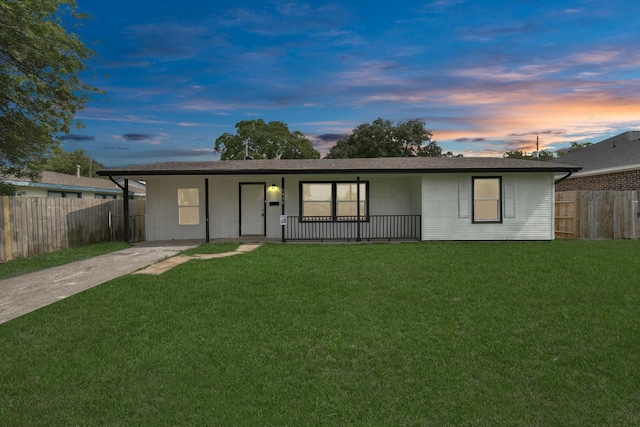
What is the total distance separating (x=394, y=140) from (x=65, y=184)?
81.1 feet

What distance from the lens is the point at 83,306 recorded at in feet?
18.3

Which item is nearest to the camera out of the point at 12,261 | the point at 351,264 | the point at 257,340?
the point at 257,340

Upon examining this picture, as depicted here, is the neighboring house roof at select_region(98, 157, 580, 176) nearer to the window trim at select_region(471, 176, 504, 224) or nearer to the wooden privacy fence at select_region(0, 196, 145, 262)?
the window trim at select_region(471, 176, 504, 224)

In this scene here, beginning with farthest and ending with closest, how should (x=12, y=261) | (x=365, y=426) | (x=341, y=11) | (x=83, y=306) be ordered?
(x=341, y=11) < (x=12, y=261) < (x=83, y=306) < (x=365, y=426)

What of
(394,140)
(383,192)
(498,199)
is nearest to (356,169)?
(383,192)

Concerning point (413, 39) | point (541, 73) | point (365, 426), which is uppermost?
point (413, 39)

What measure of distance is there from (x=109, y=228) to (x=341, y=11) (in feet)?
36.2

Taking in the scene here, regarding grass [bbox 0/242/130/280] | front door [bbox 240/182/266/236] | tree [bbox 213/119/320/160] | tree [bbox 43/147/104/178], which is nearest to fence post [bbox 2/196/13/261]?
grass [bbox 0/242/130/280]

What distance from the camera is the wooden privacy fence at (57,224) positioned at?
9969 mm

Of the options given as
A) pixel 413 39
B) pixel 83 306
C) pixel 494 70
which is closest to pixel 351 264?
pixel 83 306

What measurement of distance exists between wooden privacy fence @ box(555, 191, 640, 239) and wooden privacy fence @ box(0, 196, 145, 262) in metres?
15.8

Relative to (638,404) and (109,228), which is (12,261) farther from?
(638,404)

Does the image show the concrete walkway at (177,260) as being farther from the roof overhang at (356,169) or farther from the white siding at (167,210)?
the white siding at (167,210)

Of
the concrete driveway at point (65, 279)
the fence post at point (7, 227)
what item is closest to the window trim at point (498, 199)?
the concrete driveway at point (65, 279)
